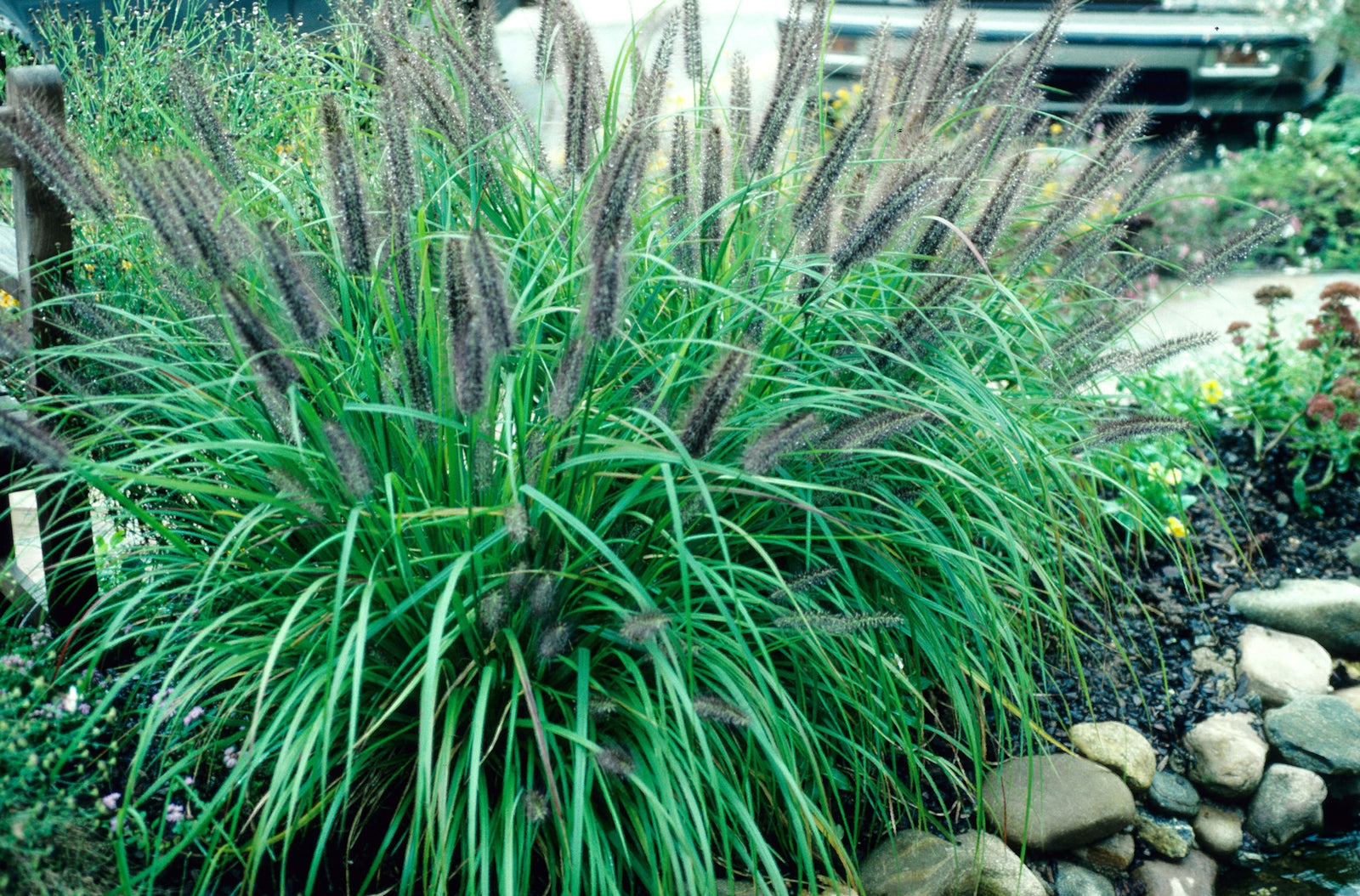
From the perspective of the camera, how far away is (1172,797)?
2.93 meters

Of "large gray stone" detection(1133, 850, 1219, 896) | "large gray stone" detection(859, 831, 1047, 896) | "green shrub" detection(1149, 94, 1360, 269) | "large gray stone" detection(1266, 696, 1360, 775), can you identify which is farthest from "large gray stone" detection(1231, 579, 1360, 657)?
"green shrub" detection(1149, 94, 1360, 269)

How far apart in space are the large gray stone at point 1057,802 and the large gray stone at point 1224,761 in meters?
0.38

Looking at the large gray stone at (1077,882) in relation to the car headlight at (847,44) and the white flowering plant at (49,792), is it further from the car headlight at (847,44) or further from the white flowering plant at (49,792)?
the car headlight at (847,44)

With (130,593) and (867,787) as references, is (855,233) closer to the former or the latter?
(867,787)

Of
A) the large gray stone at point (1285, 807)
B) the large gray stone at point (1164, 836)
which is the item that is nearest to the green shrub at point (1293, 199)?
the large gray stone at point (1285, 807)

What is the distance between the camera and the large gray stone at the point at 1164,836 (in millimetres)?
2836

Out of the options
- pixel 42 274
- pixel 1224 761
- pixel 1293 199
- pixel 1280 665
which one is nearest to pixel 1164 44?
pixel 1293 199

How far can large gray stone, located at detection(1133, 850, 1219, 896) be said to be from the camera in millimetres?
2725

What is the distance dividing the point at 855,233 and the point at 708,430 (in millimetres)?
531

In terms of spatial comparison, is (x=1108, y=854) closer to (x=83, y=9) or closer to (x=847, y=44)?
(x=83, y=9)

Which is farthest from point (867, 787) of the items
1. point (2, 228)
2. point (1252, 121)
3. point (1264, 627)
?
point (1252, 121)

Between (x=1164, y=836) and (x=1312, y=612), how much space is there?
129 centimetres

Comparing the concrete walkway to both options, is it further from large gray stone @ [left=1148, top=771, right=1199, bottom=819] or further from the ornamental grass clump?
the ornamental grass clump

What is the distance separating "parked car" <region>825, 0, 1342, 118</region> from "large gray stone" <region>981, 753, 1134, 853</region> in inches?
246
